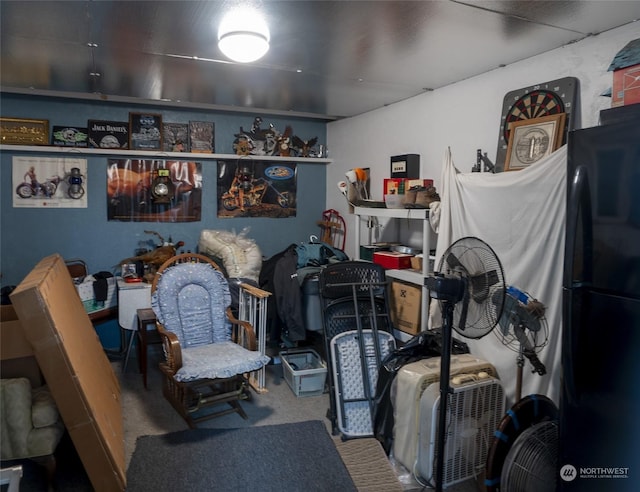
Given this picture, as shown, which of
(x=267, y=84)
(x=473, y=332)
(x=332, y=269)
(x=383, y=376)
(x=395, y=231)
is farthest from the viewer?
(x=395, y=231)

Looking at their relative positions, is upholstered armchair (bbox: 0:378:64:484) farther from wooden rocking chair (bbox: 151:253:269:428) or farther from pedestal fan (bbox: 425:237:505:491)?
pedestal fan (bbox: 425:237:505:491)

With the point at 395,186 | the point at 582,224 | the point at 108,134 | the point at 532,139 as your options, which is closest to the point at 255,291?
the point at 395,186

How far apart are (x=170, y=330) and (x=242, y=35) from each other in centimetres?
206

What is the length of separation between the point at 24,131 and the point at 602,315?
15.0ft

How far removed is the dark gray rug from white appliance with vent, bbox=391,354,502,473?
1.13 feet

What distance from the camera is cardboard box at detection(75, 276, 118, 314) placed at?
3869 millimetres

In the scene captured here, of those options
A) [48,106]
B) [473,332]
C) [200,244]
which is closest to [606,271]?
[473,332]

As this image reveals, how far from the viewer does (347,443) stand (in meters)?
2.79

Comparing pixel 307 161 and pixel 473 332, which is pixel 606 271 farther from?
pixel 307 161

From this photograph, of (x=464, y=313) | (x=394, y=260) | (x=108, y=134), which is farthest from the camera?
(x=108, y=134)

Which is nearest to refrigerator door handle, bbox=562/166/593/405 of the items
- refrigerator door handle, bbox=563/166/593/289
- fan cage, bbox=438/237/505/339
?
refrigerator door handle, bbox=563/166/593/289

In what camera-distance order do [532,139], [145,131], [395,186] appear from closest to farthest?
[532,139]
[395,186]
[145,131]

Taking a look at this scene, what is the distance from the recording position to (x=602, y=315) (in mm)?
1512

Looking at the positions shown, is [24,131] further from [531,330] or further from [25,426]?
[531,330]
